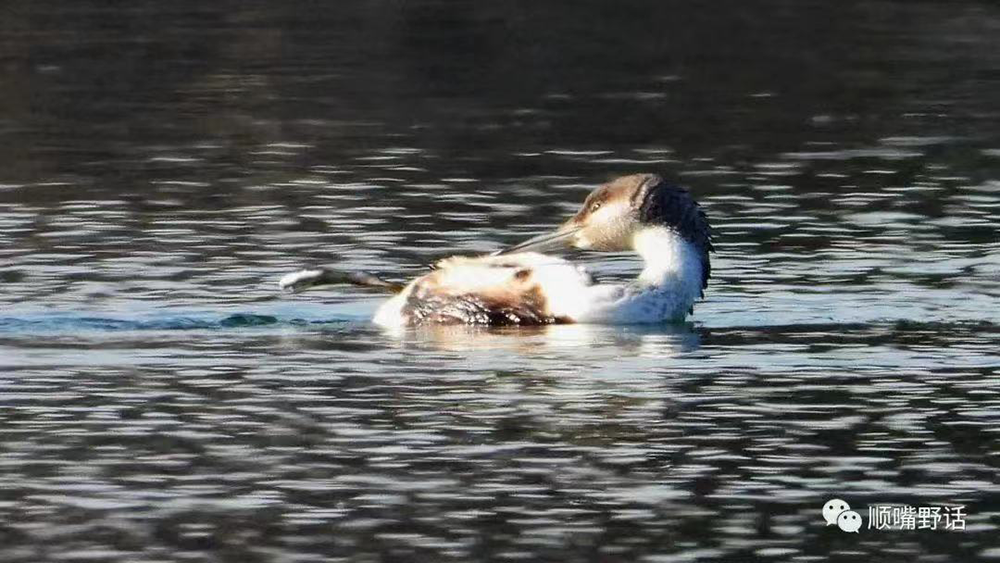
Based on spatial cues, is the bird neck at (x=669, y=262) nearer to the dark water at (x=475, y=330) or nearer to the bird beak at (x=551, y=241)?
the dark water at (x=475, y=330)

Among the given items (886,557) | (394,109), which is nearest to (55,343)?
(886,557)

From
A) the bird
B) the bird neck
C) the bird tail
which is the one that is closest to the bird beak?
the bird

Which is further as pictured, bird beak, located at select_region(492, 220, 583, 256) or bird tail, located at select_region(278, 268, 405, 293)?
bird beak, located at select_region(492, 220, 583, 256)

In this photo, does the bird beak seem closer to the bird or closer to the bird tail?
the bird

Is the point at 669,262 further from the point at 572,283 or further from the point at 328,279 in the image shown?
the point at 328,279

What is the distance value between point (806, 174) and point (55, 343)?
25.5 feet

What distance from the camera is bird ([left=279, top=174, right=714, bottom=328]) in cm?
1549

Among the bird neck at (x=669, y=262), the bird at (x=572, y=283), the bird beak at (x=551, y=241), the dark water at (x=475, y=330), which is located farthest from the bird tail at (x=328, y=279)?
the bird neck at (x=669, y=262)

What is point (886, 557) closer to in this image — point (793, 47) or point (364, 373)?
point (364, 373)

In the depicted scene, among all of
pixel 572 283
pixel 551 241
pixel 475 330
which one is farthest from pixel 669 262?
pixel 475 330

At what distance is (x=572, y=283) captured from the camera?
15461mm

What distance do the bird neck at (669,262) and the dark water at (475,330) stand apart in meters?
0.22

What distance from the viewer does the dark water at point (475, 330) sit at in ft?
36.0

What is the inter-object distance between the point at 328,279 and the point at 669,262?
181 cm
